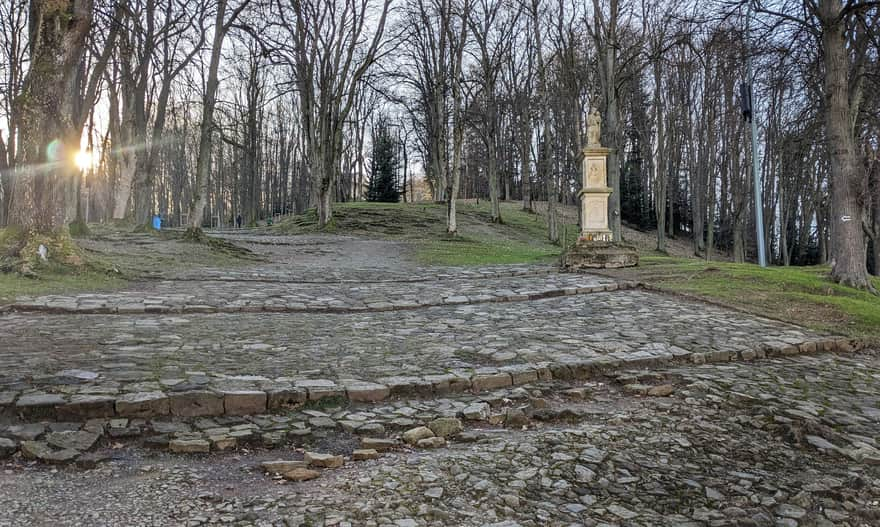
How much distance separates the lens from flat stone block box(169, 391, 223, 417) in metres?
3.61

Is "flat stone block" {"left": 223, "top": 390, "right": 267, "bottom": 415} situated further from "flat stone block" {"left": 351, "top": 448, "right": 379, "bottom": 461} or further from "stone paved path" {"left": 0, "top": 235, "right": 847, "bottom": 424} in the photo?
"flat stone block" {"left": 351, "top": 448, "right": 379, "bottom": 461}

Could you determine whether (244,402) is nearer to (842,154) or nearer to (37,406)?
(37,406)

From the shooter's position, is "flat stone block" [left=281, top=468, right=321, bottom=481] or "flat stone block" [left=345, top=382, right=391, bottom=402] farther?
"flat stone block" [left=345, top=382, right=391, bottom=402]

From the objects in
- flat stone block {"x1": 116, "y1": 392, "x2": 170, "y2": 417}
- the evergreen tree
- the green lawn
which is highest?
the evergreen tree

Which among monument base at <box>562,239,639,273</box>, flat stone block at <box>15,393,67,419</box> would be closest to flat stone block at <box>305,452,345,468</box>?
flat stone block at <box>15,393,67,419</box>

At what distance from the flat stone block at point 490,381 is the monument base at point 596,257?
9900mm

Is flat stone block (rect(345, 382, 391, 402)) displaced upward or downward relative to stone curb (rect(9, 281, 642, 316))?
downward

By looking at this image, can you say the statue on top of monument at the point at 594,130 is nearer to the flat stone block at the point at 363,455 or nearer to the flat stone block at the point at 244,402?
the flat stone block at the point at 244,402

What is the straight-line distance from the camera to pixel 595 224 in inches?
586

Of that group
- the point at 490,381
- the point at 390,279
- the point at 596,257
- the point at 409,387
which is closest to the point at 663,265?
the point at 596,257

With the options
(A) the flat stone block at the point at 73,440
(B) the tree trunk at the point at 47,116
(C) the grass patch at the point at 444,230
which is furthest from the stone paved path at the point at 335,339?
(C) the grass patch at the point at 444,230

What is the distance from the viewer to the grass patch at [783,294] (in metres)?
7.72

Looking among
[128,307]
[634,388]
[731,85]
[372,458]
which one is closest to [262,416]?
[372,458]

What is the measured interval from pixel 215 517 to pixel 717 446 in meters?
3.04
